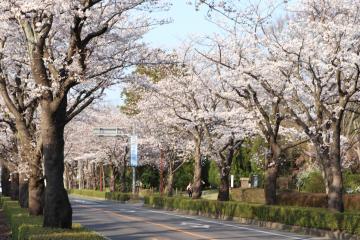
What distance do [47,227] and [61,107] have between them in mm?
2998

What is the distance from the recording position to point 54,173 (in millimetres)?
14172

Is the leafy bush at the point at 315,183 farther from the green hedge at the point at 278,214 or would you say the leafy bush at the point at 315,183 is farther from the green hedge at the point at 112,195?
the green hedge at the point at 112,195

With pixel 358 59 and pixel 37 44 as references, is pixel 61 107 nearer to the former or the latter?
pixel 37 44

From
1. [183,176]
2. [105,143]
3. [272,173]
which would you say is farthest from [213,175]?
[272,173]

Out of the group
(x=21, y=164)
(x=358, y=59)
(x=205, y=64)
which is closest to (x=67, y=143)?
(x=205, y=64)

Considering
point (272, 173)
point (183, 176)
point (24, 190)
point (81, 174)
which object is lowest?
point (24, 190)

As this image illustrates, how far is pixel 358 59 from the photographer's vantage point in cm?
Result: 1986

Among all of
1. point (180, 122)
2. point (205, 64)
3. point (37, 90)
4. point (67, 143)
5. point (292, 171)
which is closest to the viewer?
point (37, 90)

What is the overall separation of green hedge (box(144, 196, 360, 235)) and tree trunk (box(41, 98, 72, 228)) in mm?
10075

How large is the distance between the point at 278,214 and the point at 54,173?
43.0ft

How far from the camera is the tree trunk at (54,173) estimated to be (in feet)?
46.0

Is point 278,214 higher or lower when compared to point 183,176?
lower

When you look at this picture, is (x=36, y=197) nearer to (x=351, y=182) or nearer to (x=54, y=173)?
(x=54, y=173)

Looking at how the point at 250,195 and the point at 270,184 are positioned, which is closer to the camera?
the point at 270,184
